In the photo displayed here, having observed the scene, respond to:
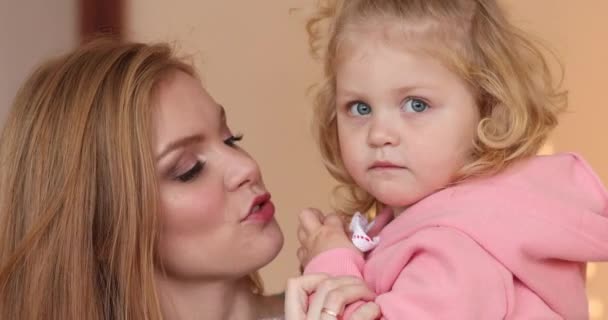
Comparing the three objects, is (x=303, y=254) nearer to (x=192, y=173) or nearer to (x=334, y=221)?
(x=334, y=221)

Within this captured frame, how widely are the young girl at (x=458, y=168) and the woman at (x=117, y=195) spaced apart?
22cm

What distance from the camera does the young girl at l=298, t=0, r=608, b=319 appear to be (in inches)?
56.8

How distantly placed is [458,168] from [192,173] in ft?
1.48

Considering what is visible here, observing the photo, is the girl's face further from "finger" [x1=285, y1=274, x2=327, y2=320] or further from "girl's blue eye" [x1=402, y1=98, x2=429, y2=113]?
Result: "finger" [x1=285, y1=274, x2=327, y2=320]

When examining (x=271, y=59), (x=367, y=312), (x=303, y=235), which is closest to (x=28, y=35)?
(x=271, y=59)

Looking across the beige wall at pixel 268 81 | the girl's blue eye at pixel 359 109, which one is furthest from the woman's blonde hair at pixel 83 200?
the beige wall at pixel 268 81

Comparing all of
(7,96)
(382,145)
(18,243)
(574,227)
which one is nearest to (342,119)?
(382,145)

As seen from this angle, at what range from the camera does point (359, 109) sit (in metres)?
1.60

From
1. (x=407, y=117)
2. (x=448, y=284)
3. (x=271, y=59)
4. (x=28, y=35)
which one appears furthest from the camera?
(x=271, y=59)

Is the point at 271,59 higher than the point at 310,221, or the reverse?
the point at 310,221

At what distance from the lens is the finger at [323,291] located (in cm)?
148

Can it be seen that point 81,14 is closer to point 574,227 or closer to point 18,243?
point 18,243

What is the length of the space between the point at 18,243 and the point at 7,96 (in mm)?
1152

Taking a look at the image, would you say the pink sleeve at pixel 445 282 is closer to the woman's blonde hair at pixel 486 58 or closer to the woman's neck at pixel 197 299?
the woman's blonde hair at pixel 486 58
